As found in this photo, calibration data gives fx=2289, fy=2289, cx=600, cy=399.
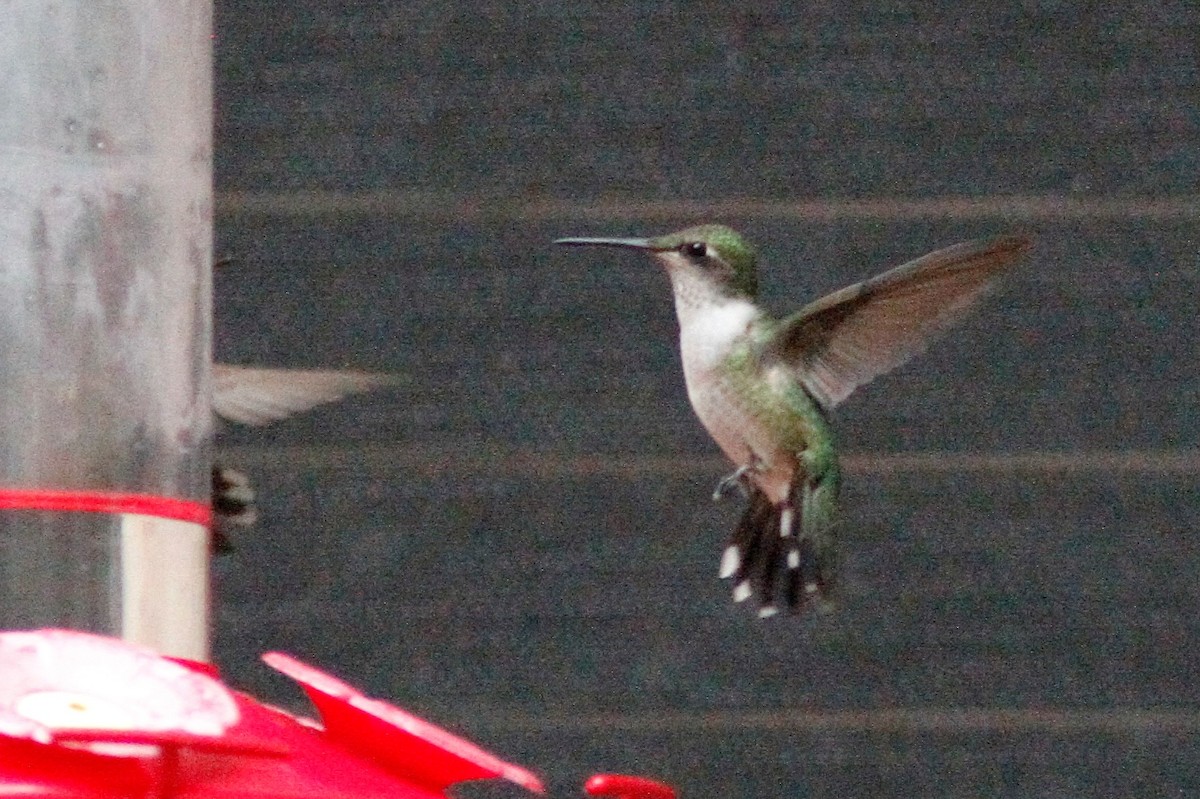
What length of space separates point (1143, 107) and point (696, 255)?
1110 mm

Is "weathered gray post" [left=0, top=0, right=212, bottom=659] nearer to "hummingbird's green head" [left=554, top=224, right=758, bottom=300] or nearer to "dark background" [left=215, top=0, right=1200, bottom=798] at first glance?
"hummingbird's green head" [left=554, top=224, right=758, bottom=300]

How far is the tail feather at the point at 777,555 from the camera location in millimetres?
1994

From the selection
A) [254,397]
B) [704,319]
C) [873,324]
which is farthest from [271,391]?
[873,324]

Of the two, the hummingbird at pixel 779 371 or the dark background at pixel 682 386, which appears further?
the dark background at pixel 682 386

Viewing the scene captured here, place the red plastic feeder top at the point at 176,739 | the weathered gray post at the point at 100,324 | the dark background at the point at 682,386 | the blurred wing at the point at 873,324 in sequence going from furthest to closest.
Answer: the dark background at the point at 682,386, the blurred wing at the point at 873,324, the weathered gray post at the point at 100,324, the red plastic feeder top at the point at 176,739

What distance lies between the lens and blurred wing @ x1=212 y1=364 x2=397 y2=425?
2.25 meters

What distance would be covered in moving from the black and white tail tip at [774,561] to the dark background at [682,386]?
31.9 inches

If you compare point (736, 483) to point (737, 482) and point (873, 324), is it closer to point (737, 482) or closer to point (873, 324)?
point (737, 482)

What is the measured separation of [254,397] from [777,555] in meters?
0.61

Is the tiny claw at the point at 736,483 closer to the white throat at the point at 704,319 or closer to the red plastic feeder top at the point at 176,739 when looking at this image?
the white throat at the point at 704,319

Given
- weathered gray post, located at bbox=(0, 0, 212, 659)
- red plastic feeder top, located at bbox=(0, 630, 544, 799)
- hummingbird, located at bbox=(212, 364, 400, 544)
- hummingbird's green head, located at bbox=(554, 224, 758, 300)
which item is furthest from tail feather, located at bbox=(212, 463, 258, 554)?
red plastic feeder top, located at bbox=(0, 630, 544, 799)

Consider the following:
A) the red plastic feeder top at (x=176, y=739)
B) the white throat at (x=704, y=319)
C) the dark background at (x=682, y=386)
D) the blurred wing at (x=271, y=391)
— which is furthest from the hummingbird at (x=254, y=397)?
the red plastic feeder top at (x=176, y=739)

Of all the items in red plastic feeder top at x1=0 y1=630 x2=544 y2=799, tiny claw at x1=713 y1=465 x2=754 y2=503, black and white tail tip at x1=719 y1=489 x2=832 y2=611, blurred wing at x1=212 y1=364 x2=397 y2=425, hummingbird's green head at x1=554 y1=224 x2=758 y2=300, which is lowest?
red plastic feeder top at x1=0 y1=630 x2=544 y2=799

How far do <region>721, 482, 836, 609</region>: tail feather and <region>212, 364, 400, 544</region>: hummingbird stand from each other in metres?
0.40
